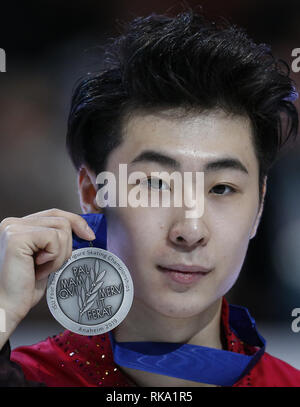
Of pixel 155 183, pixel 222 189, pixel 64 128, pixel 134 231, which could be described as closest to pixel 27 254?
pixel 134 231

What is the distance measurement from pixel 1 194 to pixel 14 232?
135 centimetres

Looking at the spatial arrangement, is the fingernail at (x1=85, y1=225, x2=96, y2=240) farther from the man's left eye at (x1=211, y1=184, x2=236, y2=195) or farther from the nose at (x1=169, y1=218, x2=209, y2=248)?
the man's left eye at (x1=211, y1=184, x2=236, y2=195)

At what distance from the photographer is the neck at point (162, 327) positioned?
82.4 inches

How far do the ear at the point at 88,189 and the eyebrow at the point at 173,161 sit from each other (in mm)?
287

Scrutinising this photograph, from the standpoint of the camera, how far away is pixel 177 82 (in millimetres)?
1958

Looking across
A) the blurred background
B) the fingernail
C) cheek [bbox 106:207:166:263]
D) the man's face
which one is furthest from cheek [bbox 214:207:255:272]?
the blurred background

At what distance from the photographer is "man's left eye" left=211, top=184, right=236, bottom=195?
196 centimetres

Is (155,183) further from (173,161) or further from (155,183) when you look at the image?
(173,161)

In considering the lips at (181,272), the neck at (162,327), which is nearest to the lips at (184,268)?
the lips at (181,272)

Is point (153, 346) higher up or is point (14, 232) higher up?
point (14, 232)

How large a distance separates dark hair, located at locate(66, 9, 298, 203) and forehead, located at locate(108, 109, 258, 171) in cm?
4
